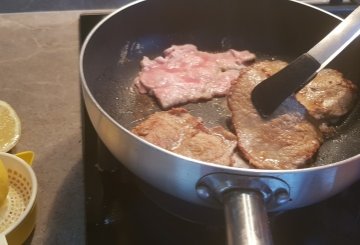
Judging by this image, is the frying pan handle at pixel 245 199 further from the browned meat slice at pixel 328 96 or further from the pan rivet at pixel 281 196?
the browned meat slice at pixel 328 96

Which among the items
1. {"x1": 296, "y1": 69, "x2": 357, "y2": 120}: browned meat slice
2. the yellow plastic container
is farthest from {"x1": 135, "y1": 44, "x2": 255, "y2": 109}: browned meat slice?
the yellow plastic container

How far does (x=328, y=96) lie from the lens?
0.83 meters

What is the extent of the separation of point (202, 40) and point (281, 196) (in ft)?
1.55

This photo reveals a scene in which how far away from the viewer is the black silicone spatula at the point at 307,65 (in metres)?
0.72

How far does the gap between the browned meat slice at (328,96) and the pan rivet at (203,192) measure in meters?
0.31

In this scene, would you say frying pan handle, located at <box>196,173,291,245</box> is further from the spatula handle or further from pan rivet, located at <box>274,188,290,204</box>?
the spatula handle

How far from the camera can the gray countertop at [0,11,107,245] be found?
675 millimetres

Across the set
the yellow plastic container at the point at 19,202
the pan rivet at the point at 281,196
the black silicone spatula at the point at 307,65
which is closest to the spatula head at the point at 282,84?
the black silicone spatula at the point at 307,65

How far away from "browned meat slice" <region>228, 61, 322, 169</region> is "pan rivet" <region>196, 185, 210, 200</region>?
0.14 meters

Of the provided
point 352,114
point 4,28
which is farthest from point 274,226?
point 4,28

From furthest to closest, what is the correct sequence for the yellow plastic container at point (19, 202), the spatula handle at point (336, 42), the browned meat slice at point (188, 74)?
the browned meat slice at point (188, 74), the spatula handle at point (336, 42), the yellow plastic container at point (19, 202)

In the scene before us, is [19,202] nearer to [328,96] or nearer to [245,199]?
[245,199]

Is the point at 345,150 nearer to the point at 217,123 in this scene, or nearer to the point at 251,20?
the point at 217,123

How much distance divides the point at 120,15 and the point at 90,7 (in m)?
0.34
